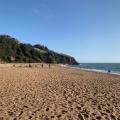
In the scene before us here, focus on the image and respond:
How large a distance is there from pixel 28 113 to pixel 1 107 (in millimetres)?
1456

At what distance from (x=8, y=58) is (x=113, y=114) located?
103 meters

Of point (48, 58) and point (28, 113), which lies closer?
point (28, 113)

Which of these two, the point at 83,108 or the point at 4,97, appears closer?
the point at 83,108

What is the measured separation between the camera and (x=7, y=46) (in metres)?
126

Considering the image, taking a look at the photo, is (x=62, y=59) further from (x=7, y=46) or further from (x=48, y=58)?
(x=7, y=46)

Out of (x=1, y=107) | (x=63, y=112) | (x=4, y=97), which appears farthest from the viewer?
(x=4, y=97)

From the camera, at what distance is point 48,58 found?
136 meters

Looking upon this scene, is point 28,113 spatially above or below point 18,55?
below

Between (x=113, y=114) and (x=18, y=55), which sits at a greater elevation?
(x=18, y=55)

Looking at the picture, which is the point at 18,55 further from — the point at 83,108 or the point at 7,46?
the point at 83,108

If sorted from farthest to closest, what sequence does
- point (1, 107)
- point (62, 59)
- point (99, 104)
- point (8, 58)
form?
point (62, 59) → point (8, 58) → point (99, 104) → point (1, 107)

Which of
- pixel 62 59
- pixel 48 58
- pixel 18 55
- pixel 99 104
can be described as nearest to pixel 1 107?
pixel 99 104

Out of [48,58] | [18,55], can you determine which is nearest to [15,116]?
[18,55]

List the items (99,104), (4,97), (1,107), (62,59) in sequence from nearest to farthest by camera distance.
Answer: (1,107) → (99,104) → (4,97) → (62,59)
